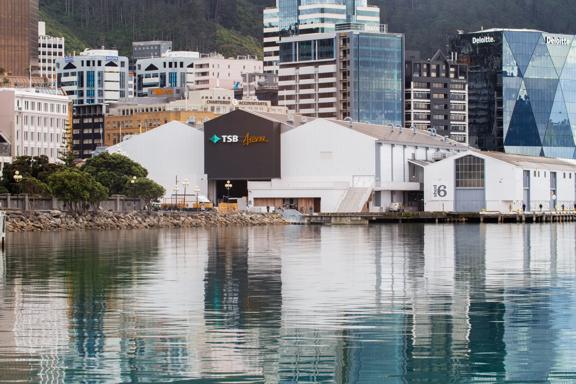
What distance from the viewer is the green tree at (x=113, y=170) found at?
122 meters

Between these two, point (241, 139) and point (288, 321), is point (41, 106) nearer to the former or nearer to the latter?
point (241, 139)

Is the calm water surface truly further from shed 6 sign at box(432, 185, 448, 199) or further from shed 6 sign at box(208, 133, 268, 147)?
shed 6 sign at box(208, 133, 268, 147)

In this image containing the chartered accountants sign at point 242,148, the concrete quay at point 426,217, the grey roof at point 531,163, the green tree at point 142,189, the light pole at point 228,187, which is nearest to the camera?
the green tree at point 142,189

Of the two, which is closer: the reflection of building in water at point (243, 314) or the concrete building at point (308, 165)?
the reflection of building in water at point (243, 314)

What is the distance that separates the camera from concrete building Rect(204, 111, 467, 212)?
5315 inches

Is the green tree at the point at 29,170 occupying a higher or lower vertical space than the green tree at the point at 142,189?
higher

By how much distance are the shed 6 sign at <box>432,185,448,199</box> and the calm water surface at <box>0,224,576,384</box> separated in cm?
8725

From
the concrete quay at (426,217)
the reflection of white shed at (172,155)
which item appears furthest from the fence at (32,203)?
the reflection of white shed at (172,155)

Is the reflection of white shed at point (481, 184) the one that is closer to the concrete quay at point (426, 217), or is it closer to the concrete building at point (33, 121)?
the concrete quay at point (426, 217)

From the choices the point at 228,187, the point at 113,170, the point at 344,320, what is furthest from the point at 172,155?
the point at 344,320

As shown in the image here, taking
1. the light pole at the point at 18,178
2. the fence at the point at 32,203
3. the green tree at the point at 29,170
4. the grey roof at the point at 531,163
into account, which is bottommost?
the fence at the point at 32,203

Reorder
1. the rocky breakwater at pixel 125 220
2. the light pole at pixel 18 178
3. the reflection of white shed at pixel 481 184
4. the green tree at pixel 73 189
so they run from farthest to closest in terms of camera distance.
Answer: the reflection of white shed at pixel 481 184, the light pole at pixel 18 178, the green tree at pixel 73 189, the rocky breakwater at pixel 125 220

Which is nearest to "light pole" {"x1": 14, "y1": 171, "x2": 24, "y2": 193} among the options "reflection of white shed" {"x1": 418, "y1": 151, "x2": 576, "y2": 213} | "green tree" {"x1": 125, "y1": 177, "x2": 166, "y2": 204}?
"green tree" {"x1": 125, "y1": 177, "x2": 166, "y2": 204}

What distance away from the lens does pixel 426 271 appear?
140ft
